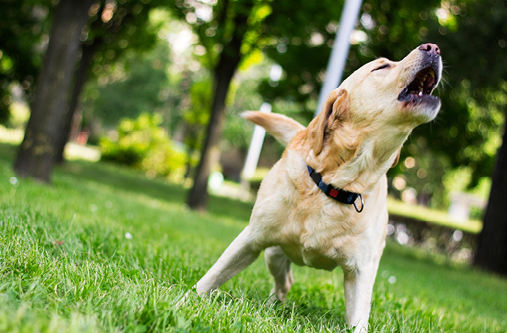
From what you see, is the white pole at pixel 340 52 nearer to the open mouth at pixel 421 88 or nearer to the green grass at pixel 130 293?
the green grass at pixel 130 293

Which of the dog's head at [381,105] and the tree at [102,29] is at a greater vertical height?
the tree at [102,29]

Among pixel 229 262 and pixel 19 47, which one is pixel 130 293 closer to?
pixel 229 262

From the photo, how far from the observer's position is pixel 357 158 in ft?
8.21

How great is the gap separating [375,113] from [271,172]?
75cm

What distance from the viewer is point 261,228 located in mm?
2566

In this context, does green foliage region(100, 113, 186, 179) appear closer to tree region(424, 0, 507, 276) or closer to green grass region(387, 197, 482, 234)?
green grass region(387, 197, 482, 234)

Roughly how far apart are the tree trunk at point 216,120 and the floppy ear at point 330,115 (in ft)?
27.3

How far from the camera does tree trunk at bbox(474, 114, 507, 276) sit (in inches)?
415

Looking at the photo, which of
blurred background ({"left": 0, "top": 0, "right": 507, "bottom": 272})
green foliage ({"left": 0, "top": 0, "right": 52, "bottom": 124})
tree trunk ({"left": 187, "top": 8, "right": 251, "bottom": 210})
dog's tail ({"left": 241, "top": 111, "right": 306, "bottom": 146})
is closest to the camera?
dog's tail ({"left": 241, "top": 111, "right": 306, "bottom": 146})

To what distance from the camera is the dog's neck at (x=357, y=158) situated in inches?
97.9

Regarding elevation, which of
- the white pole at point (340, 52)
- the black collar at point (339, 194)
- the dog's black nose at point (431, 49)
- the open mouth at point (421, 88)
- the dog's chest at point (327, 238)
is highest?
the white pole at point (340, 52)

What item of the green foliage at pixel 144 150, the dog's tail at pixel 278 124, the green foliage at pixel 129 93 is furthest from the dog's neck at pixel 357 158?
the green foliage at pixel 129 93

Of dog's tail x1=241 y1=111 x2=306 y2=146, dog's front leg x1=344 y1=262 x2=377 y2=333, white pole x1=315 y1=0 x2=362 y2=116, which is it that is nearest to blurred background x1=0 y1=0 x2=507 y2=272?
white pole x1=315 y1=0 x2=362 y2=116

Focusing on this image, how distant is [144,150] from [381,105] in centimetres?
2138
